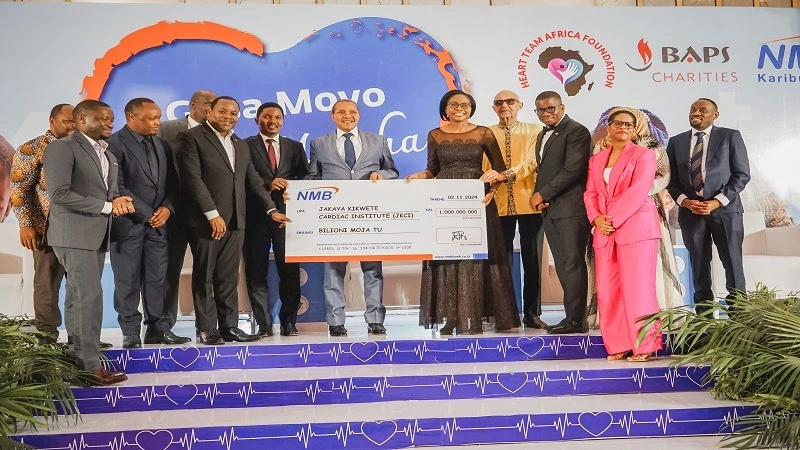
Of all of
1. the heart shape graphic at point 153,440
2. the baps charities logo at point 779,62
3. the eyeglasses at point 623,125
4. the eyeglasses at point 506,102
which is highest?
the baps charities logo at point 779,62

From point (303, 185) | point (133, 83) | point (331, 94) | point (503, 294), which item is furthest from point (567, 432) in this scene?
point (133, 83)

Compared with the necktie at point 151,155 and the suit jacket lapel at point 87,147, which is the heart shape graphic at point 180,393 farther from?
the necktie at point 151,155

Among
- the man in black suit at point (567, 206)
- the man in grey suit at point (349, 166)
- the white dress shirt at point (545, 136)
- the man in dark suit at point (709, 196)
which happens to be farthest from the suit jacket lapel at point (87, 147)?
the man in dark suit at point (709, 196)

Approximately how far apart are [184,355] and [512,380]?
2.04 meters

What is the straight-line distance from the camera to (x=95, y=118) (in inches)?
186

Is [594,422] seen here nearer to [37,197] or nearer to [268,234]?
[268,234]

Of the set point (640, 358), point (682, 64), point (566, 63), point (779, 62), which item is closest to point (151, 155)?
point (640, 358)

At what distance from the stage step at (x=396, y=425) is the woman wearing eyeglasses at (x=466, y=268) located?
1.32 m

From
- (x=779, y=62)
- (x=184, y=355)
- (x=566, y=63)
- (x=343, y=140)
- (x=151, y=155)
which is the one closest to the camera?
(x=184, y=355)

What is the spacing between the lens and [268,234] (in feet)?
19.8

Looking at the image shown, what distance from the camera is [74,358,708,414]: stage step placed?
4.60 metres

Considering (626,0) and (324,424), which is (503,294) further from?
(626,0)

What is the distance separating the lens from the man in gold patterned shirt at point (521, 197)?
20.1 feet

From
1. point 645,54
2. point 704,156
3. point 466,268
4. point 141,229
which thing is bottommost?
point 466,268
